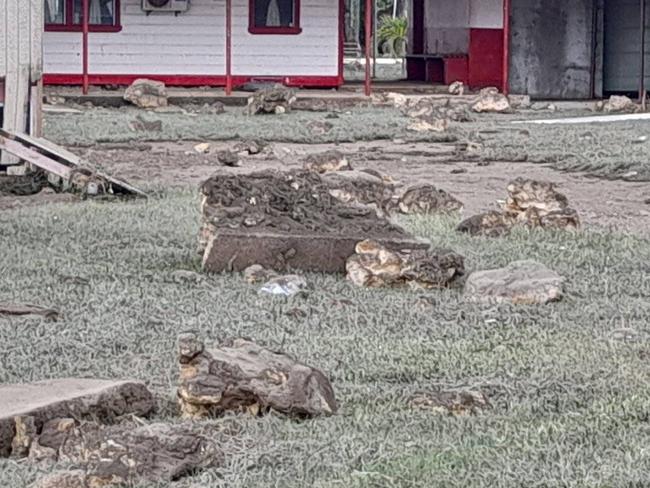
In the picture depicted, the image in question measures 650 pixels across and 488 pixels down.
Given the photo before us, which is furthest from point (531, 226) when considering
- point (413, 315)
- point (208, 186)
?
point (413, 315)

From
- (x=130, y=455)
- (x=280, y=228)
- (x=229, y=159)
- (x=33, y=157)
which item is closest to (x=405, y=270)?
(x=280, y=228)

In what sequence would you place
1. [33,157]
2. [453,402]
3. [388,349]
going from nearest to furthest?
[453,402] < [388,349] < [33,157]

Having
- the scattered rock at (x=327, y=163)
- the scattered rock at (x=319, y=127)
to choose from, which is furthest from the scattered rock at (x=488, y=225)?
the scattered rock at (x=319, y=127)

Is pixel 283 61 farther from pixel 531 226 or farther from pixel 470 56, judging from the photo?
pixel 531 226

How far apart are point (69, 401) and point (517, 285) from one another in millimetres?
3189

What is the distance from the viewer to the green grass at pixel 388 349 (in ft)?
15.8

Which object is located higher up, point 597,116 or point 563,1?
point 563,1

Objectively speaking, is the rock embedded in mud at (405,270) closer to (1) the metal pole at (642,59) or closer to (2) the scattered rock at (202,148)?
(2) the scattered rock at (202,148)

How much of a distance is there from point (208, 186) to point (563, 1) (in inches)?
839

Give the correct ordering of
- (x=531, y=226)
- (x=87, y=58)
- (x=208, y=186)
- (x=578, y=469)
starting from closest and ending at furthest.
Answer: (x=578, y=469) < (x=208, y=186) < (x=531, y=226) < (x=87, y=58)

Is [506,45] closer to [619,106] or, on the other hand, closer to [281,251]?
[619,106]

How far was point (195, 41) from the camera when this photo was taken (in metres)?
28.8

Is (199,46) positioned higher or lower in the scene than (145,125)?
higher

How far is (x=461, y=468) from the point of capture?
470cm
